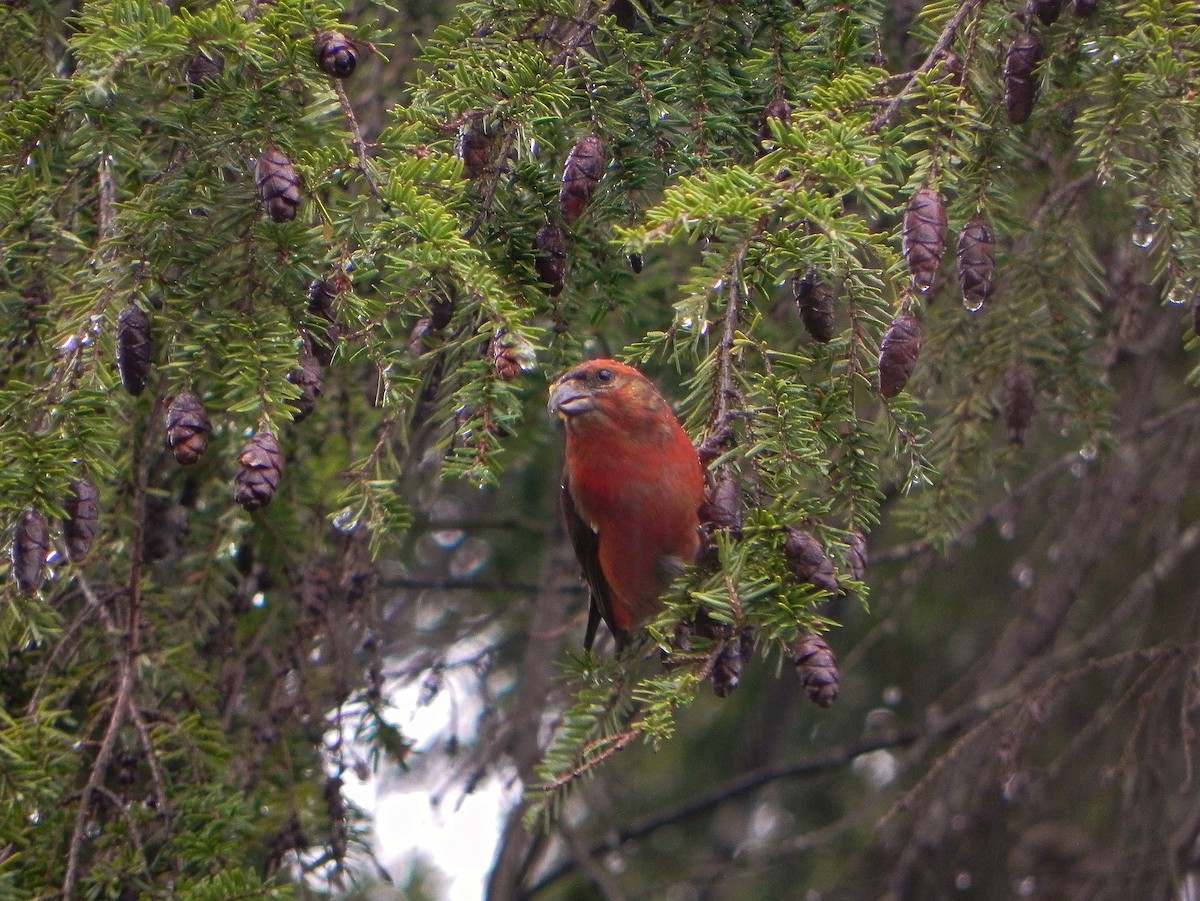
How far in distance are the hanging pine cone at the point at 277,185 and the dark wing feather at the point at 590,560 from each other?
1.86 m

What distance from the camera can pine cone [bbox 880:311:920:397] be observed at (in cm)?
188

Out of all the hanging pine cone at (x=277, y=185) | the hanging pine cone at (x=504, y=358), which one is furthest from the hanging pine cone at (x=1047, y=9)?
the hanging pine cone at (x=277, y=185)

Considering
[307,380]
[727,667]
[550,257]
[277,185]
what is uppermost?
[277,185]

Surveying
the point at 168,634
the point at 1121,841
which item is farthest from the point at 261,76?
the point at 1121,841

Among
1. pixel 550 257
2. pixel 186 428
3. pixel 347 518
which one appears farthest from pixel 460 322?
pixel 186 428

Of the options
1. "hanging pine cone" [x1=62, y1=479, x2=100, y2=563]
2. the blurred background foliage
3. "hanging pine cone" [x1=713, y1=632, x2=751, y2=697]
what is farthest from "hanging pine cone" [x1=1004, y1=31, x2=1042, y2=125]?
"hanging pine cone" [x1=62, y1=479, x2=100, y2=563]

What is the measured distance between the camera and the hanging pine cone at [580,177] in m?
2.05

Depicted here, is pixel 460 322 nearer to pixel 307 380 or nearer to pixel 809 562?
pixel 307 380

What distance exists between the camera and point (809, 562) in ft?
6.25

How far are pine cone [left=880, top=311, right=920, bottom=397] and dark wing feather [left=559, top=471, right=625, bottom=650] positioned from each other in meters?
1.81

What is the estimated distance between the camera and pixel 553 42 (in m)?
2.29

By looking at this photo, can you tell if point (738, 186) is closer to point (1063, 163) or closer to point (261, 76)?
point (261, 76)

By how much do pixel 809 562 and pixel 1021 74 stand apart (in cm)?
96

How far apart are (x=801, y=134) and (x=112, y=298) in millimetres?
1177
